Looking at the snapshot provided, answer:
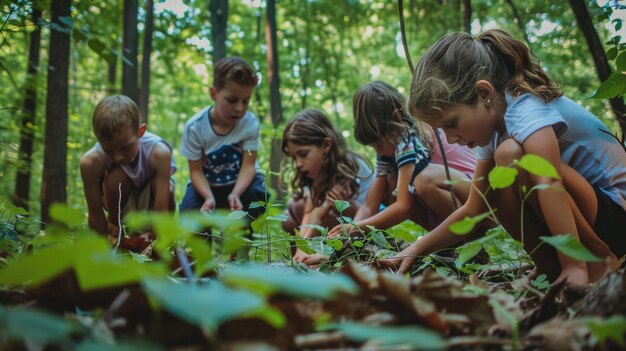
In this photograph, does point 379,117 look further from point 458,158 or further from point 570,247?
point 570,247

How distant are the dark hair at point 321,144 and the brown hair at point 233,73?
565mm

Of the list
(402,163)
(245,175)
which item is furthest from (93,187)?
(402,163)

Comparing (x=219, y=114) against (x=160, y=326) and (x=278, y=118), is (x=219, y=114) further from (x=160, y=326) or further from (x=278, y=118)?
(x=160, y=326)

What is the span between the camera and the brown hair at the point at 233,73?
4285 mm

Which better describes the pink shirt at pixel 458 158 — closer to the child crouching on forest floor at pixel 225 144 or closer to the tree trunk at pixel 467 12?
the tree trunk at pixel 467 12

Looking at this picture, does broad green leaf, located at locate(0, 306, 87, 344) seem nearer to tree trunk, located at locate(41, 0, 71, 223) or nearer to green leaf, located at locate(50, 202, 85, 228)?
green leaf, located at locate(50, 202, 85, 228)

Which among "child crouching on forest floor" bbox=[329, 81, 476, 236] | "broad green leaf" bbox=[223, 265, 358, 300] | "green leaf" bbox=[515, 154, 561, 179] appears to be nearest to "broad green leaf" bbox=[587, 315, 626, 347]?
"broad green leaf" bbox=[223, 265, 358, 300]

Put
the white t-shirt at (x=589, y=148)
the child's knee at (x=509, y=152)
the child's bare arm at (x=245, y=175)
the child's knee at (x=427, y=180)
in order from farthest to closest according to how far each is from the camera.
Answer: the child's bare arm at (x=245, y=175)
the child's knee at (x=427, y=180)
the white t-shirt at (x=589, y=148)
the child's knee at (x=509, y=152)

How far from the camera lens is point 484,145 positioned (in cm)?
206

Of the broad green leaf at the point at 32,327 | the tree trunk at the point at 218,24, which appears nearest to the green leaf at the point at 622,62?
the broad green leaf at the point at 32,327

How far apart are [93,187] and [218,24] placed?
221cm

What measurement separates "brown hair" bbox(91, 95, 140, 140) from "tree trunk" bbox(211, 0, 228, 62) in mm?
1804

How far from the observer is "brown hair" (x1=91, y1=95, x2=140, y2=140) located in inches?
141

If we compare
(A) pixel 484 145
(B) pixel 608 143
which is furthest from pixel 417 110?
(B) pixel 608 143
